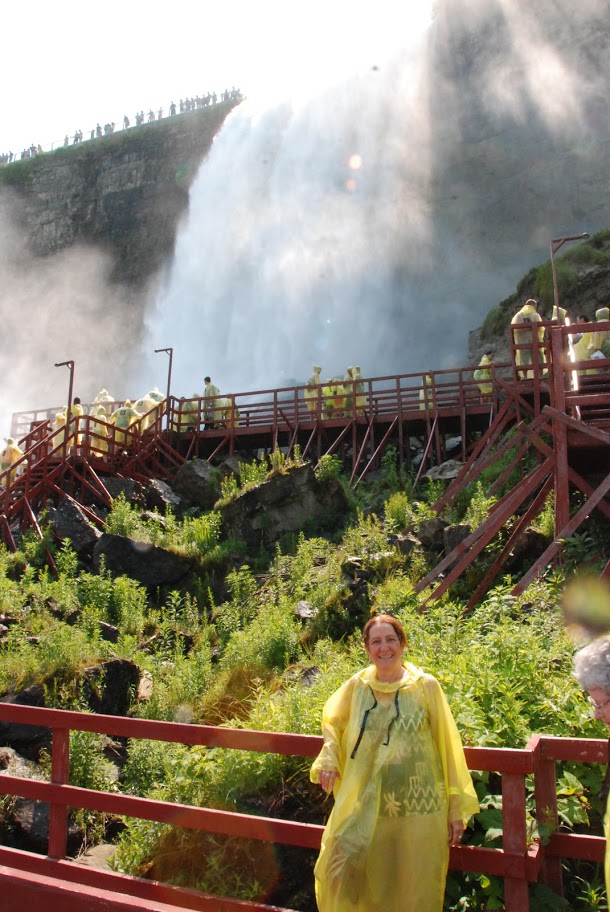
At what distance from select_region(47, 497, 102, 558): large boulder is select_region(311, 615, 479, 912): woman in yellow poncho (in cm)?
1229

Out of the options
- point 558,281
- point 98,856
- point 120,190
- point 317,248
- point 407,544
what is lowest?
point 98,856

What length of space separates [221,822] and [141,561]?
10751 mm

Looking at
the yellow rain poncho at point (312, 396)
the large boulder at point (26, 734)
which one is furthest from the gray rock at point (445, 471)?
the large boulder at point (26, 734)

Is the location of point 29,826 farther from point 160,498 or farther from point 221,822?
point 160,498

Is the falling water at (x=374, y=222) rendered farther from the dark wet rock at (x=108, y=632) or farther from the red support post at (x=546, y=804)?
the red support post at (x=546, y=804)

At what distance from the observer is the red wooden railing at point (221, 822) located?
356cm

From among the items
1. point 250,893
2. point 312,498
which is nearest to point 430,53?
point 312,498

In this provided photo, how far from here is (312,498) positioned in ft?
52.6

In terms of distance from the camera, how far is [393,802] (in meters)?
3.53

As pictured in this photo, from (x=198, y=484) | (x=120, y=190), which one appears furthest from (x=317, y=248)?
(x=198, y=484)

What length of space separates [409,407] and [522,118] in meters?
29.0

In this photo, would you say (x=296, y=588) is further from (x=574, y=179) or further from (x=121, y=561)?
(x=574, y=179)

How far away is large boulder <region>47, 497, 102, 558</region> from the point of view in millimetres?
15391

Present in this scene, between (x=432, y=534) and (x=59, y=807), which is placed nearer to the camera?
(x=59, y=807)
